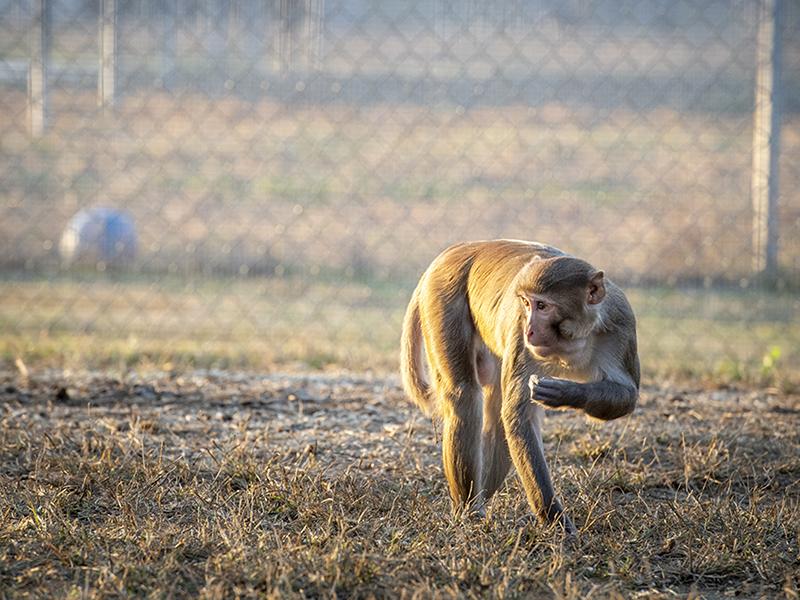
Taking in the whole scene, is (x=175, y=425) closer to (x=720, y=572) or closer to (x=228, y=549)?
(x=228, y=549)

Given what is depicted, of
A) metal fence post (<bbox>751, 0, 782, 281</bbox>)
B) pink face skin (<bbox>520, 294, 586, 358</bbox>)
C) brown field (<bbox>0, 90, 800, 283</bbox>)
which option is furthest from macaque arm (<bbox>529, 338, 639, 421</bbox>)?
brown field (<bbox>0, 90, 800, 283</bbox>)

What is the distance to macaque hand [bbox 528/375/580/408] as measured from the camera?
3822mm

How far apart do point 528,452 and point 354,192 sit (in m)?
8.11

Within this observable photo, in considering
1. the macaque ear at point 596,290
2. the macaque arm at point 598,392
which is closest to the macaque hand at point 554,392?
the macaque arm at point 598,392

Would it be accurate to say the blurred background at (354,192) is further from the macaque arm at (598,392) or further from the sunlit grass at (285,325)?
the macaque arm at (598,392)

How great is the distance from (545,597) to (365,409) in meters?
2.57

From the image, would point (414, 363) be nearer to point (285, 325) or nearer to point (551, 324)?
point (551, 324)

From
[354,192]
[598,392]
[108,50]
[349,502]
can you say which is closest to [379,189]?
[354,192]

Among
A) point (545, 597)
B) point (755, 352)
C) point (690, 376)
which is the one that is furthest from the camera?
point (755, 352)

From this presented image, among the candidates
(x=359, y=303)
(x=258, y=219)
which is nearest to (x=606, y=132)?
(x=258, y=219)

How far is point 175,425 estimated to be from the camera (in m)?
5.59

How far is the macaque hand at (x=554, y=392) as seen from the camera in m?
3.82

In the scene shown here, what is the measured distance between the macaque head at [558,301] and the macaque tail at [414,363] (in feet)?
2.89

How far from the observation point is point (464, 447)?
4332 millimetres
